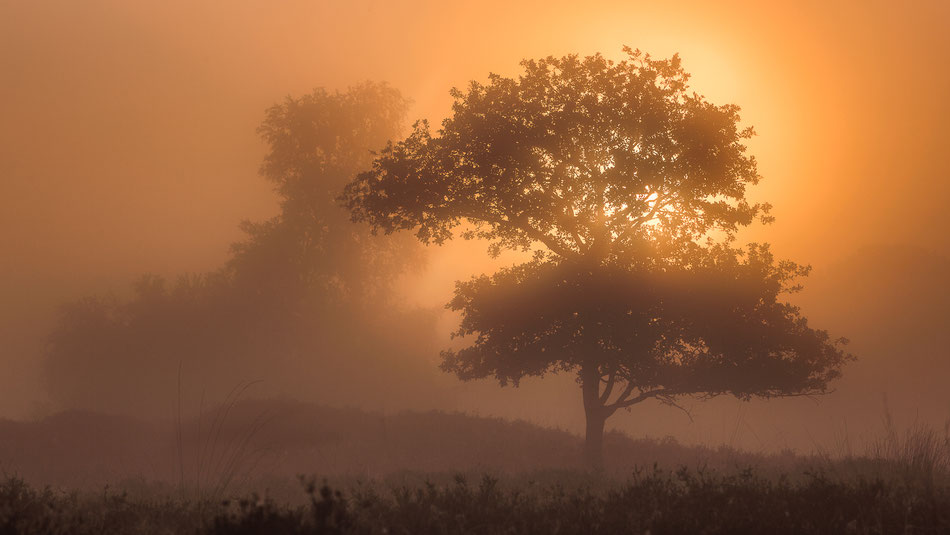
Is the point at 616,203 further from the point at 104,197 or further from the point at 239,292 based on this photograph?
the point at 104,197

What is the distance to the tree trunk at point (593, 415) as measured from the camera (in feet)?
67.1

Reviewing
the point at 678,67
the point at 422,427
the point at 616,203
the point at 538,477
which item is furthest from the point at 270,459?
the point at 678,67

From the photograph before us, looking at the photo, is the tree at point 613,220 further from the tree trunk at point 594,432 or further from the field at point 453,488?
the field at point 453,488

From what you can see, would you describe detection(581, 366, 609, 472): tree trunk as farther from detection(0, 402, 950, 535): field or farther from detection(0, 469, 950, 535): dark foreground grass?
detection(0, 469, 950, 535): dark foreground grass


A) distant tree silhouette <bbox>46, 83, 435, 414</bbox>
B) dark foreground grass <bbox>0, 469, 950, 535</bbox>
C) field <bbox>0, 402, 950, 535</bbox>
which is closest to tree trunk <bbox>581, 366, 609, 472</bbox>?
field <bbox>0, 402, 950, 535</bbox>

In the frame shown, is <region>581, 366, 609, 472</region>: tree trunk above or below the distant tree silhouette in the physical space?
below

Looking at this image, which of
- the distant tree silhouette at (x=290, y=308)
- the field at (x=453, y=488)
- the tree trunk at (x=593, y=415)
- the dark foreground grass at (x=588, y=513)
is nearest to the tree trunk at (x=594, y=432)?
the tree trunk at (x=593, y=415)

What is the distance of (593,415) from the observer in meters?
20.9

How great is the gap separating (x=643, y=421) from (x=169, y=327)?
35718 mm

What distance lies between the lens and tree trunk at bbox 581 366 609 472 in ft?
67.1

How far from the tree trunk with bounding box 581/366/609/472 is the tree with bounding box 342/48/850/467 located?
0.05 metres

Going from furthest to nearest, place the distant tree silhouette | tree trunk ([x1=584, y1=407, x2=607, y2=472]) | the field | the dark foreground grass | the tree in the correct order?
the distant tree silhouette → tree trunk ([x1=584, y1=407, x2=607, y2=472]) → the tree → the field → the dark foreground grass

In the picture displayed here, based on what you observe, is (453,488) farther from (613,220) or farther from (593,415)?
(613,220)

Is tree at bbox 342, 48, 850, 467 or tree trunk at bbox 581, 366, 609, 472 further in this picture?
tree trunk at bbox 581, 366, 609, 472
